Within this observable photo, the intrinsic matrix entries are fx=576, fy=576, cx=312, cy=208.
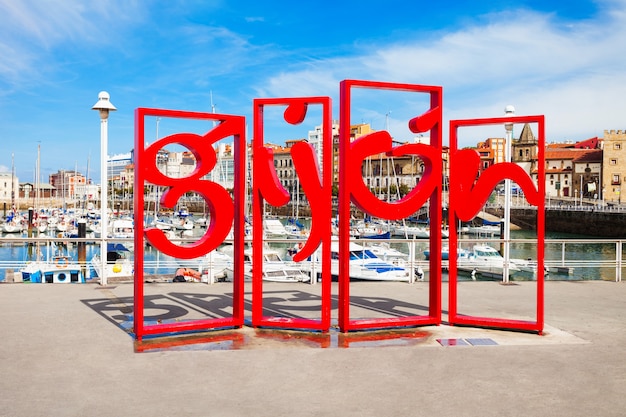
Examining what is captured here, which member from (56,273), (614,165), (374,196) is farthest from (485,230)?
(374,196)

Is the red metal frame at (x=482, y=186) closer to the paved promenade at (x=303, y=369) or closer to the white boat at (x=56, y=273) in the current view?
the paved promenade at (x=303, y=369)

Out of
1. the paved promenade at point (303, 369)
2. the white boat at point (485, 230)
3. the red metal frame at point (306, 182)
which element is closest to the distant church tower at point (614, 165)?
the white boat at point (485, 230)

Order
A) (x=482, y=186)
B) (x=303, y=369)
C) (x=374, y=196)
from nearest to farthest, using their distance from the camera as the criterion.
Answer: (x=303, y=369) < (x=374, y=196) < (x=482, y=186)

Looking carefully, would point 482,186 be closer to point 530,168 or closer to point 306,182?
point 306,182

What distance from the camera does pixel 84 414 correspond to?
194 inches

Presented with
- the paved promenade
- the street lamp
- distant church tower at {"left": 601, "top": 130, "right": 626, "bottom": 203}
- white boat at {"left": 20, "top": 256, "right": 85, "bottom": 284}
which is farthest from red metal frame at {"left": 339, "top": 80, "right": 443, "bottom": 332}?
distant church tower at {"left": 601, "top": 130, "right": 626, "bottom": 203}

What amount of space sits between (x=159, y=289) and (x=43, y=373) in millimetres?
6241

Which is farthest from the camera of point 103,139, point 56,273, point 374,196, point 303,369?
point 56,273

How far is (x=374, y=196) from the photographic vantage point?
8.36m

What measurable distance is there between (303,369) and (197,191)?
113 inches

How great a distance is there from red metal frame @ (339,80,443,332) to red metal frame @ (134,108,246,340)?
4.83 feet

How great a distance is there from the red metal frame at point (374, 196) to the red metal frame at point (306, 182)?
22 centimetres

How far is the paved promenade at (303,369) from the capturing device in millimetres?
5188

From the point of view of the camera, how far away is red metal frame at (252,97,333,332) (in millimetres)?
7969
